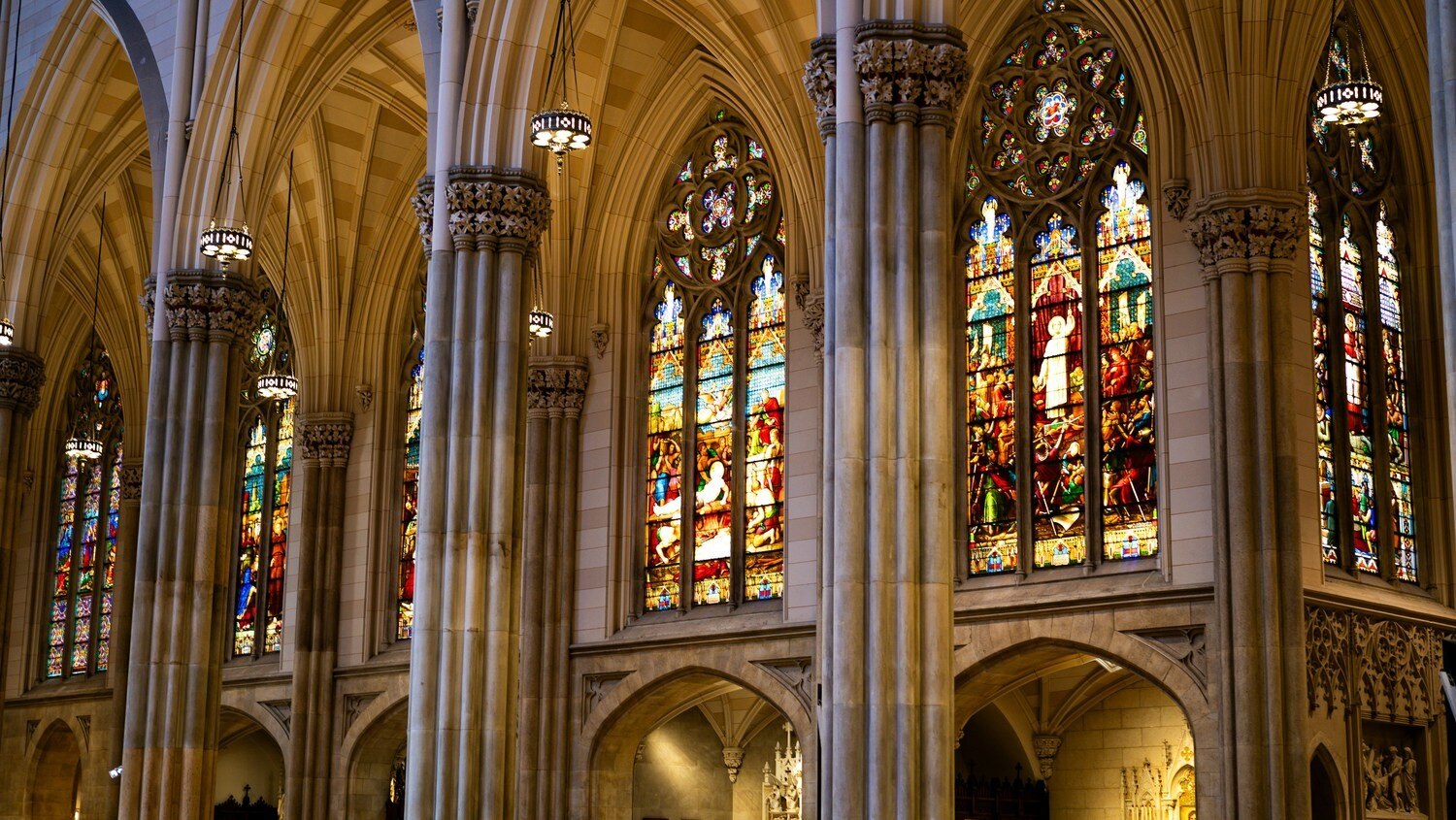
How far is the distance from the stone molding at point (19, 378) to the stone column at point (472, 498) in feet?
32.8

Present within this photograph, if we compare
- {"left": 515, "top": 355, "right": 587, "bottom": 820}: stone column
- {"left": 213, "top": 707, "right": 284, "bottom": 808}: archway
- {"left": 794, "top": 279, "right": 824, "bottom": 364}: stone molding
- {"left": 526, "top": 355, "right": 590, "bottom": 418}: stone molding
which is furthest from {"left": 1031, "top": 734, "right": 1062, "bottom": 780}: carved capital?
{"left": 213, "top": 707, "right": 284, "bottom": 808}: archway

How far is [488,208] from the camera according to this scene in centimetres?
1798

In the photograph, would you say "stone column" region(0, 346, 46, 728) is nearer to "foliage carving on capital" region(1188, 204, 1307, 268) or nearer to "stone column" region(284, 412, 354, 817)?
"stone column" region(284, 412, 354, 817)

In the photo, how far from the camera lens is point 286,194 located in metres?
28.7

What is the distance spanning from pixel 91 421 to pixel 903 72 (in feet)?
82.6

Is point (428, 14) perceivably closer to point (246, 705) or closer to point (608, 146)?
point (608, 146)

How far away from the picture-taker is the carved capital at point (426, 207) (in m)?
18.3

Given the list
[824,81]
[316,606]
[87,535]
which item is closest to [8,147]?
[316,606]

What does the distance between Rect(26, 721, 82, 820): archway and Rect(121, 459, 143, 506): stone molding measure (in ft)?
15.3

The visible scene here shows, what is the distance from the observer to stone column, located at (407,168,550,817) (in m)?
16.9

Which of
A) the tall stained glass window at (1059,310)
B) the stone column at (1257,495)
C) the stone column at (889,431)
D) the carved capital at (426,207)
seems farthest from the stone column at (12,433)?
the stone column at (1257,495)

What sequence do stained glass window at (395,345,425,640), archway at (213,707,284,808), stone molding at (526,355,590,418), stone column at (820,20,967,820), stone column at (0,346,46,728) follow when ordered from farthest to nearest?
archway at (213,707,284,808), stained glass window at (395,345,425,640), stone molding at (526,355,590,418), stone column at (0,346,46,728), stone column at (820,20,967,820)

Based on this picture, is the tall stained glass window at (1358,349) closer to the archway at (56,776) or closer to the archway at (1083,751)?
the archway at (1083,751)

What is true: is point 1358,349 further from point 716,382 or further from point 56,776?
point 56,776
